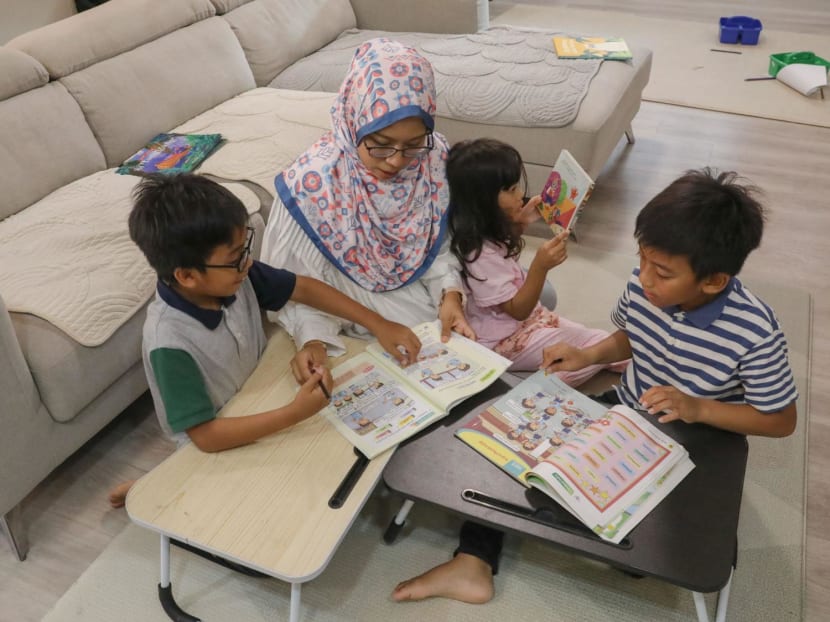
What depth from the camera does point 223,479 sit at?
46.5 inches

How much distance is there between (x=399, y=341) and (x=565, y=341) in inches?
17.5

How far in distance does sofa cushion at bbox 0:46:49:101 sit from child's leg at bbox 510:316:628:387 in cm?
170

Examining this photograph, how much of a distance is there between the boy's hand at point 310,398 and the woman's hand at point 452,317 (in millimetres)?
321

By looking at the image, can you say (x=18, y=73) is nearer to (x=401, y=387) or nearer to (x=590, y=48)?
(x=401, y=387)

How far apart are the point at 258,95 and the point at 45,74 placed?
2.50ft

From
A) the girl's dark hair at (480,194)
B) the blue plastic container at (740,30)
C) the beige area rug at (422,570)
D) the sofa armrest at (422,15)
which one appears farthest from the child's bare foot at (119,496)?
the blue plastic container at (740,30)

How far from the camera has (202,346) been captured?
50.1 inches

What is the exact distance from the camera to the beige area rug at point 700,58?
3.53 meters

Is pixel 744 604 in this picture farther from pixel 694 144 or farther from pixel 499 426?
pixel 694 144

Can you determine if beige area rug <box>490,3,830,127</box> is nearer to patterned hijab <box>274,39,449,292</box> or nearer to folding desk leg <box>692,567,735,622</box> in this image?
patterned hijab <box>274,39,449,292</box>

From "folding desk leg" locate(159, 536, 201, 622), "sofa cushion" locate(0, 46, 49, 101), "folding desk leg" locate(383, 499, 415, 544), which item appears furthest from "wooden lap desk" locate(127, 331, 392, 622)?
"sofa cushion" locate(0, 46, 49, 101)

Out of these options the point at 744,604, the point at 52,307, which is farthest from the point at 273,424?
the point at 744,604

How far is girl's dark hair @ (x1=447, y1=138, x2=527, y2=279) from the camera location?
1.51 meters

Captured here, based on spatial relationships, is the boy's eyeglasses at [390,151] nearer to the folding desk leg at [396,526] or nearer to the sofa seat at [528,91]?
the folding desk leg at [396,526]
